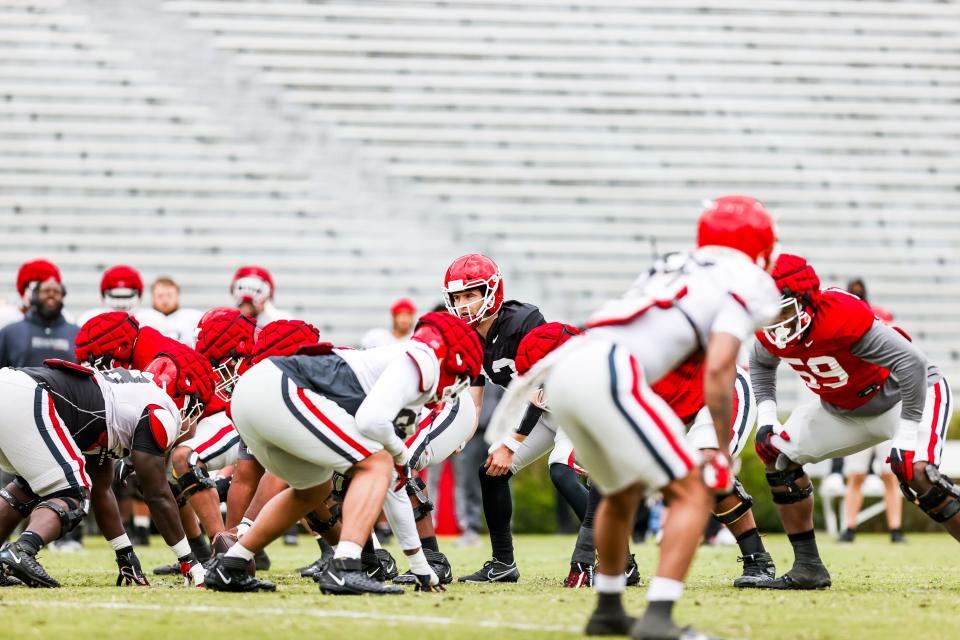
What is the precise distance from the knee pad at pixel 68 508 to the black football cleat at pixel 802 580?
136 inches

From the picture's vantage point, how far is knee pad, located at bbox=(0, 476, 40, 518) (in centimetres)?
669

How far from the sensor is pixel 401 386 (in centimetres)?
560

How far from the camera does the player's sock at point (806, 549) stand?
6781 millimetres

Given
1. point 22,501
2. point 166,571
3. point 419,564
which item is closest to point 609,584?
point 419,564

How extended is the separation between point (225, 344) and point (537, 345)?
85.3 inches

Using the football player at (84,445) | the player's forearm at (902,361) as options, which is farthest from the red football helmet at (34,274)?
the player's forearm at (902,361)

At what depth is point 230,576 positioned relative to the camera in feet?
19.5

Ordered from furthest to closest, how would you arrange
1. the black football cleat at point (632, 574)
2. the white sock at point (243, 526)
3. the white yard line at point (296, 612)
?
the white sock at point (243, 526)
the black football cleat at point (632, 574)
the white yard line at point (296, 612)

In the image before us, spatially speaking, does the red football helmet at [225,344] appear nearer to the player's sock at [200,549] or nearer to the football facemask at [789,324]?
the player's sock at [200,549]

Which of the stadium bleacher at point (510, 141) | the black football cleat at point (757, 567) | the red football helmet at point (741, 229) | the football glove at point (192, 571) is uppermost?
the stadium bleacher at point (510, 141)

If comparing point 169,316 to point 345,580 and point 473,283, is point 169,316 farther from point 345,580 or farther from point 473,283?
point 345,580

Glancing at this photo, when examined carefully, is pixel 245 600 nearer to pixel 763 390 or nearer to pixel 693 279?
pixel 693 279

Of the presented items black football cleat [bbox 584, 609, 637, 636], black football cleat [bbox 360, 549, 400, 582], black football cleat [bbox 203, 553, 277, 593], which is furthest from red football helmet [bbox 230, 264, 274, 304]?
black football cleat [bbox 584, 609, 637, 636]

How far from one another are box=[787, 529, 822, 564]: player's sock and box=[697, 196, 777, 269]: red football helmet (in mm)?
2560
